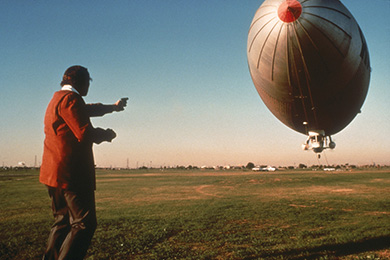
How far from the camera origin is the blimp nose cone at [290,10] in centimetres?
696

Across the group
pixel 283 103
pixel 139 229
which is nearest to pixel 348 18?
pixel 283 103

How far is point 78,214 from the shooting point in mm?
2754

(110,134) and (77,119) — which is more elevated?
(77,119)

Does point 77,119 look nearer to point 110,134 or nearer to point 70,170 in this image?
point 110,134

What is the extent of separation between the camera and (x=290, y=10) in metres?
6.96

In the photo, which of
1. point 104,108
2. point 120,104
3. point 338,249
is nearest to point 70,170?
point 104,108

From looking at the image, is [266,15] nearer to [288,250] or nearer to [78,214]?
[288,250]

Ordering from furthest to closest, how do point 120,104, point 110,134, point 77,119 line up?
point 120,104 < point 110,134 < point 77,119

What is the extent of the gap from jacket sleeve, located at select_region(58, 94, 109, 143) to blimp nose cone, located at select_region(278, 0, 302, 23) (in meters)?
6.36

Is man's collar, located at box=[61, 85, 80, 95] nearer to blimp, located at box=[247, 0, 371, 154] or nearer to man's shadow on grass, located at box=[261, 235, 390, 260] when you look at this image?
man's shadow on grass, located at box=[261, 235, 390, 260]

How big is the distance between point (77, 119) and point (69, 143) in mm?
306

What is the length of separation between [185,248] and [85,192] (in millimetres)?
3885

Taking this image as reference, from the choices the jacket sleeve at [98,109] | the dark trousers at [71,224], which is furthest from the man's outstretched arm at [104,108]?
the dark trousers at [71,224]

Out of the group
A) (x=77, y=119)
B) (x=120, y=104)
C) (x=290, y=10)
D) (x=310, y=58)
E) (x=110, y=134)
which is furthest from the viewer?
(x=310, y=58)
